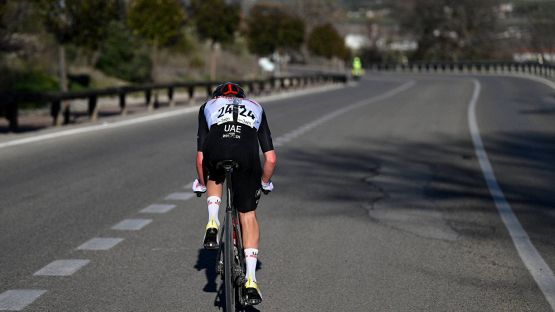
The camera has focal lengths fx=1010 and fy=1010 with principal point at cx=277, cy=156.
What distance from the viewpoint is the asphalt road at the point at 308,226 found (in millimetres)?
7273

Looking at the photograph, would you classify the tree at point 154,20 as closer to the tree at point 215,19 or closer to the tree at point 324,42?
the tree at point 215,19

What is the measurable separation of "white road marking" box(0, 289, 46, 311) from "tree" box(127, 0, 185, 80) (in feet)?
143

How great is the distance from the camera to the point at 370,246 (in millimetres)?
9203

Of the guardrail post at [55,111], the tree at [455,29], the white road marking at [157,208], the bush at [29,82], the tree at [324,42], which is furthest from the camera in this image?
the tree at [455,29]

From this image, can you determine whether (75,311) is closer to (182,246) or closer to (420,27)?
(182,246)

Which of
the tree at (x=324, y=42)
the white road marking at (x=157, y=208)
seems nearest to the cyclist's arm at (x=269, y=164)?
the white road marking at (x=157, y=208)

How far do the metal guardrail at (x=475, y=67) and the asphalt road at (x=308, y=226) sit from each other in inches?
2109

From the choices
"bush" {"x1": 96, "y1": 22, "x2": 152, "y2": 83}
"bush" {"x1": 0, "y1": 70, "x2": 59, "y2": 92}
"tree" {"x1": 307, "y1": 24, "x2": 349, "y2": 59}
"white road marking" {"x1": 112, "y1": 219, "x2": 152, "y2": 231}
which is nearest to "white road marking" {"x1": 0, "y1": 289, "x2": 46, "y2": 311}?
"white road marking" {"x1": 112, "y1": 219, "x2": 152, "y2": 231}

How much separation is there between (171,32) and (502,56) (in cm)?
11358

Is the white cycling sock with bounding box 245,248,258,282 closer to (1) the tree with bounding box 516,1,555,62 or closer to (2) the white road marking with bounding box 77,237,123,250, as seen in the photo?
(2) the white road marking with bounding box 77,237,123,250

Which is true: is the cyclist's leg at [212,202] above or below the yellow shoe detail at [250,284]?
above

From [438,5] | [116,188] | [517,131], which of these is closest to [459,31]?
[438,5]

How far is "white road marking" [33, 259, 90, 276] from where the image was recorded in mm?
8000

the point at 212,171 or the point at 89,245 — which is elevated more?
the point at 212,171
